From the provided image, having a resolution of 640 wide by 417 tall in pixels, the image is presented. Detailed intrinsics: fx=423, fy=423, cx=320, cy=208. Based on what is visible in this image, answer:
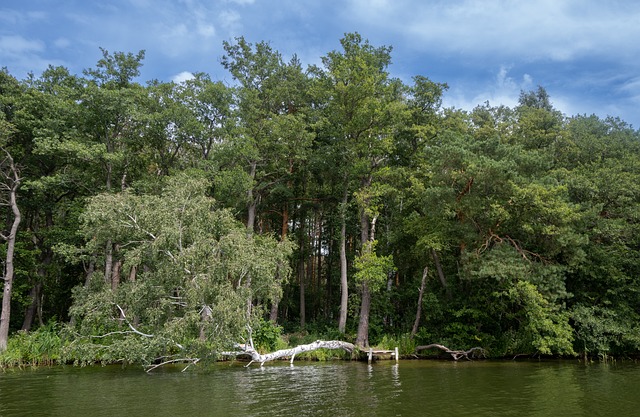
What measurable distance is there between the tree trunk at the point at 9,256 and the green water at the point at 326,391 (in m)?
4.97

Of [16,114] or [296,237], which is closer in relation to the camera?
[16,114]

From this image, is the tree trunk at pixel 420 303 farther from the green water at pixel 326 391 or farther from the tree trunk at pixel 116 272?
the tree trunk at pixel 116 272

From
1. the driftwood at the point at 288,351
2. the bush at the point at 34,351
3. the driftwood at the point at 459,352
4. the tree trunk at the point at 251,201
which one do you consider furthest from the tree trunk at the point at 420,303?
the bush at the point at 34,351

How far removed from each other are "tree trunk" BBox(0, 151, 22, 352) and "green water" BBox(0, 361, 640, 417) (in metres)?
4.97

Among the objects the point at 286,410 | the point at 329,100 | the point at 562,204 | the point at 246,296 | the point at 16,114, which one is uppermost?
the point at 329,100

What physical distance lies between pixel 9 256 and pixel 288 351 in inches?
644

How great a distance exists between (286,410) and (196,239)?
10.5 metres

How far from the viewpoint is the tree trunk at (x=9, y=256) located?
2228cm

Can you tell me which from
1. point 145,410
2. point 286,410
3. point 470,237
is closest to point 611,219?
point 470,237

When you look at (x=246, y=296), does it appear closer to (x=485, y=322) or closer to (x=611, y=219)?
(x=485, y=322)

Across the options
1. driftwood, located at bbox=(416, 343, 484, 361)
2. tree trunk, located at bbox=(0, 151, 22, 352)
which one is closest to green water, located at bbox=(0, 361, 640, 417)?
driftwood, located at bbox=(416, 343, 484, 361)

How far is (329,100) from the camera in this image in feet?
100.0

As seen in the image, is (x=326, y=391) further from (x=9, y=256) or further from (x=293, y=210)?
(x=293, y=210)

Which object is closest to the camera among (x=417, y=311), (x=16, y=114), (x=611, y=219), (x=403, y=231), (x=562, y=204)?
(x=562, y=204)
